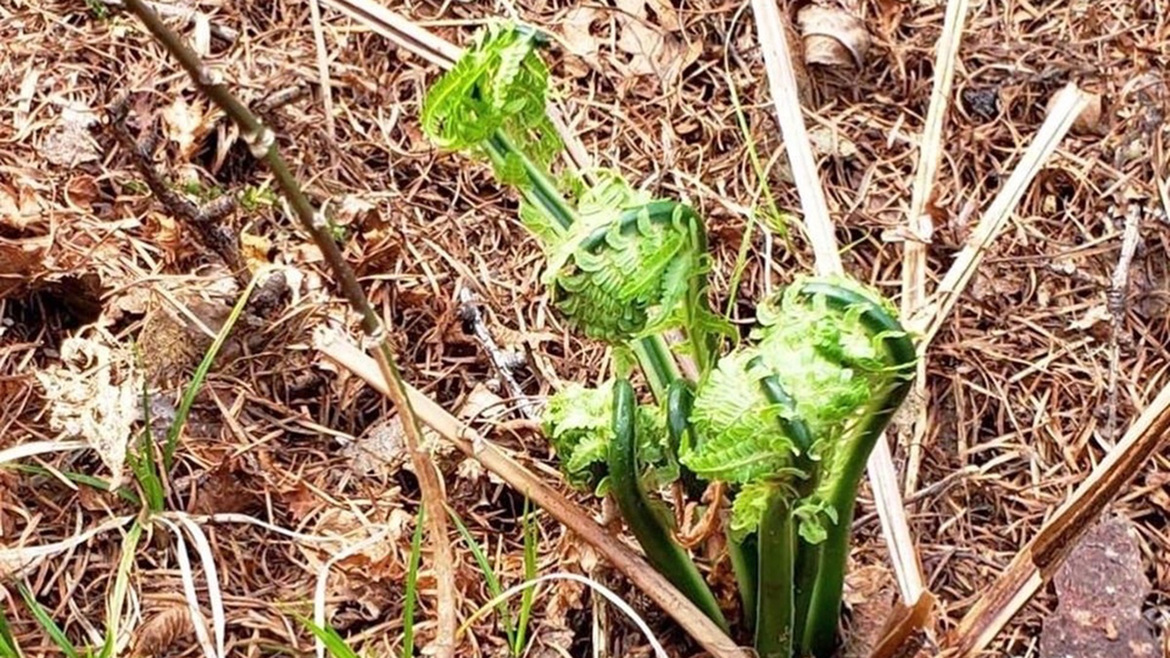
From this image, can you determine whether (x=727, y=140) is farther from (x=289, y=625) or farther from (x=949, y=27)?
(x=289, y=625)

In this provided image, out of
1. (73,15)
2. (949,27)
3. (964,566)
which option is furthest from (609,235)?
(73,15)

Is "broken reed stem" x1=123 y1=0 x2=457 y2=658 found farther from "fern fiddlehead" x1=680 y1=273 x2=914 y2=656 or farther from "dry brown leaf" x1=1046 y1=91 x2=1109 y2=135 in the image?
"dry brown leaf" x1=1046 y1=91 x2=1109 y2=135

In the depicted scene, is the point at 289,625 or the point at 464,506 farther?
the point at 464,506

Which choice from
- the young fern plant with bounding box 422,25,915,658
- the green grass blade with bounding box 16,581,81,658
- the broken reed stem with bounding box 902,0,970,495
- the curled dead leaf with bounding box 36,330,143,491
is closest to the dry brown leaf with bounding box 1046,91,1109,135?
the broken reed stem with bounding box 902,0,970,495

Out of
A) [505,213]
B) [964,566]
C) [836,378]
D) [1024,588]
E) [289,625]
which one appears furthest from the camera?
[505,213]

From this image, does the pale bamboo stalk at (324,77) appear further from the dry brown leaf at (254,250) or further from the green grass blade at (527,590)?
the green grass blade at (527,590)

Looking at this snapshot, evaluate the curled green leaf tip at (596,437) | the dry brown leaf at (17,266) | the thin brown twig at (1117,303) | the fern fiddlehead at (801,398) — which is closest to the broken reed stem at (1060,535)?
the fern fiddlehead at (801,398)
